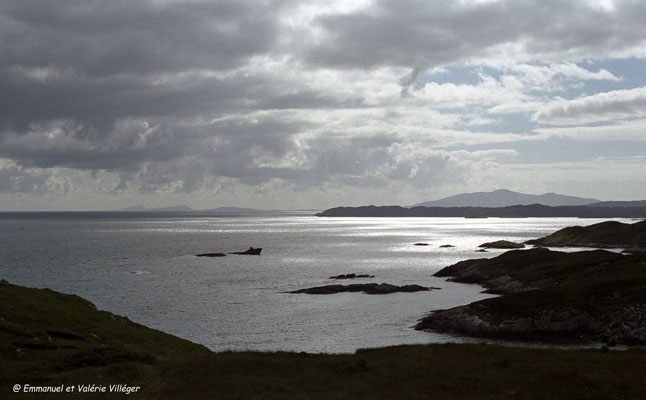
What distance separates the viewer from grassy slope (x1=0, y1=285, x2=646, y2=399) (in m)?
27.5

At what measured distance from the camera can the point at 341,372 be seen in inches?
1243

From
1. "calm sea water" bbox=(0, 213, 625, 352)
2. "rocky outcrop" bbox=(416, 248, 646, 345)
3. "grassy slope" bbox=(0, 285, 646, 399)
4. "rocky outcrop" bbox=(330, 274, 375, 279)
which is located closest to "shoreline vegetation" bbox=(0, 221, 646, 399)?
"grassy slope" bbox=(0, 285, 646, 399)

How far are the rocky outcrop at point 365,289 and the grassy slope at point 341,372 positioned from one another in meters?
64.1

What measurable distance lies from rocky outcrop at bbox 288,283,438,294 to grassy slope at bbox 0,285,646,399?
210 feet

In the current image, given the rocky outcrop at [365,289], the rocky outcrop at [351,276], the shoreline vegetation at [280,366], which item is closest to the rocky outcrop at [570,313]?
the shoreline vegetation at [280,366]

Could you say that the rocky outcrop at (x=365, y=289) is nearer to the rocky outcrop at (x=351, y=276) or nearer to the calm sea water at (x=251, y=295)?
the calm sea water at (x=251, y=295)

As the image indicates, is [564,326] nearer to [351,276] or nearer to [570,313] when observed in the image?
[570,313]

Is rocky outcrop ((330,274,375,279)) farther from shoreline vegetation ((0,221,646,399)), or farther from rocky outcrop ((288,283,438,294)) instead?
shoreline vegetation ((0,221,646,399))

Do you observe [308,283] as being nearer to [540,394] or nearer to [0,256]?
[540,394]

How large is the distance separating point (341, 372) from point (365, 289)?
7541 cm

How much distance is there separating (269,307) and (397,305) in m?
23.7

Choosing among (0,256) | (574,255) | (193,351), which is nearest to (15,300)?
(193,351)

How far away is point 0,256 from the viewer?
169000 mm

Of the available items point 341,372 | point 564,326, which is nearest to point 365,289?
point 564,326
